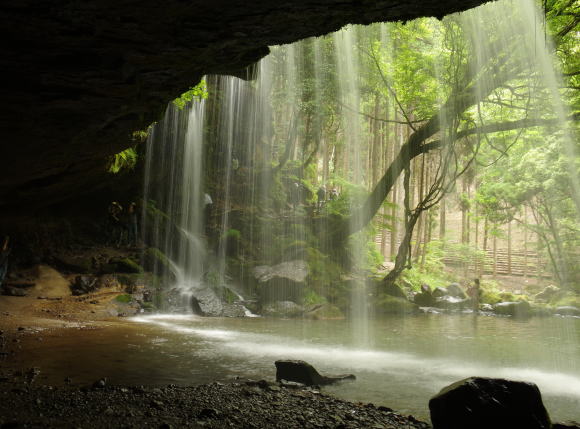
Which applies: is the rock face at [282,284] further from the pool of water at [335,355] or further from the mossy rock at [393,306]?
the mossy rock at [393,306]

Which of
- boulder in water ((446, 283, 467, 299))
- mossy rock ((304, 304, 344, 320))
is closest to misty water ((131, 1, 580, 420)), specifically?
mossy rock ((304, 304, 344, 320))

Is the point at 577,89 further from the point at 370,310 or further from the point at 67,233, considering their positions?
the point at 67,233

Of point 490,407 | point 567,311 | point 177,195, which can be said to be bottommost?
point 567,311

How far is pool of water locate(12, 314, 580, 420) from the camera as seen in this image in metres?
6.30

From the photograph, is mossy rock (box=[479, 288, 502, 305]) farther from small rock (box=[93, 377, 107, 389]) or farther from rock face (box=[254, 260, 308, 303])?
small rock (box=[93, 377, 107, 389])

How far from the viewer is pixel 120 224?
58.5ft

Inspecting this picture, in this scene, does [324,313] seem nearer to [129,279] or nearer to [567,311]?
[129,279]

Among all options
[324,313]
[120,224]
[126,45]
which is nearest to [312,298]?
[324,313]

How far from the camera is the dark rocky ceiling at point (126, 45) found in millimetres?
3566

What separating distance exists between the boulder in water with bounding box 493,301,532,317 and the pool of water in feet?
16.1

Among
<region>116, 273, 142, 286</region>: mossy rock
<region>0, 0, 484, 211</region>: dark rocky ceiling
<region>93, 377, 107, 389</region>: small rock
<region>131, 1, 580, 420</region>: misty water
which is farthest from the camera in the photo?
<region>116, 273, 142, 286</region>: mossy rock

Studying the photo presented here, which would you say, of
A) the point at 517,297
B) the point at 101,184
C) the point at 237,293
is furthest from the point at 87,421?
the point at 517,297

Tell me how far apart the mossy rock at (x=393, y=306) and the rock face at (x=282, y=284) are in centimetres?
355

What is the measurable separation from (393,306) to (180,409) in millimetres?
14623
